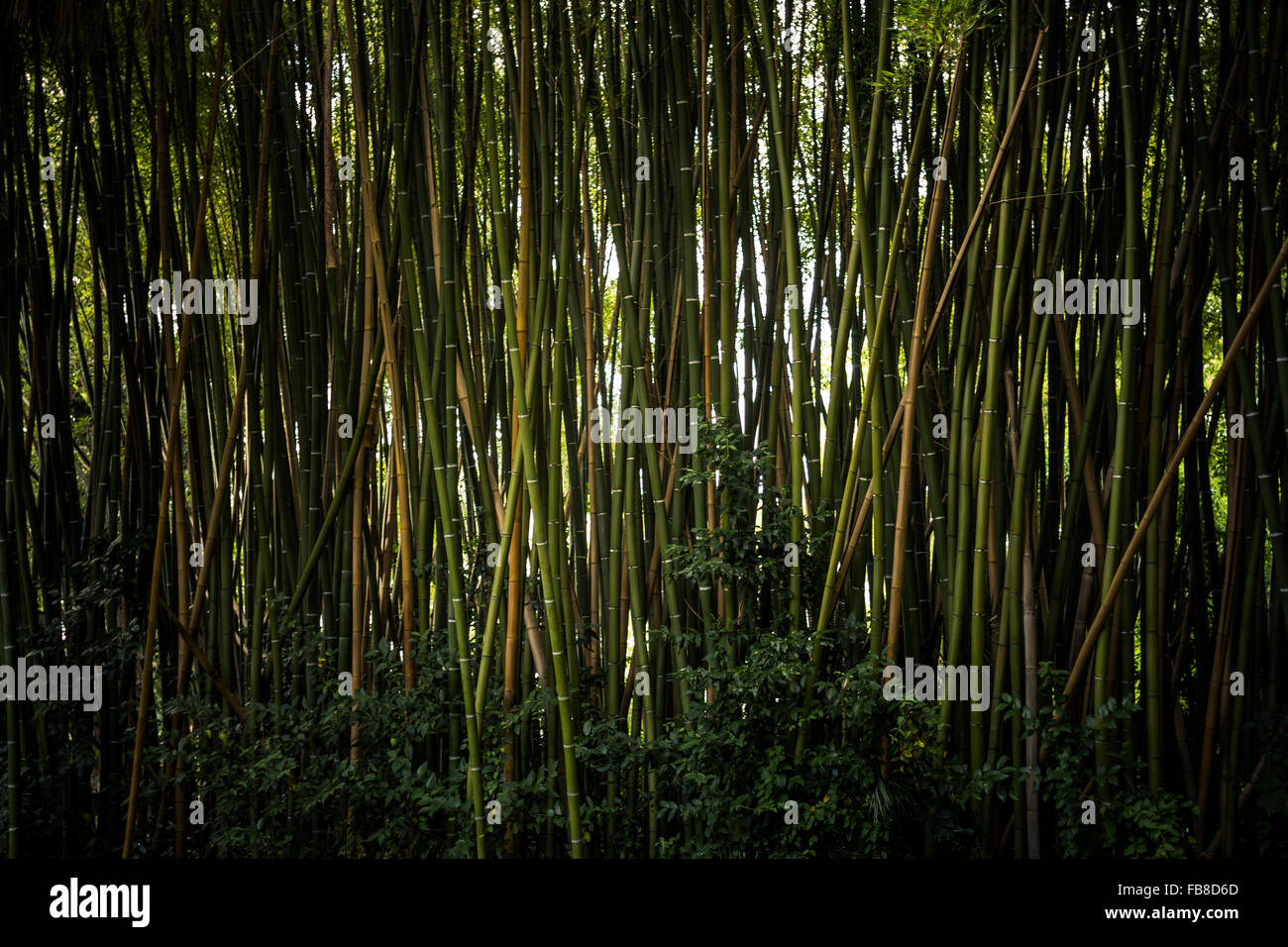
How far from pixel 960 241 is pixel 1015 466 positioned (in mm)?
613

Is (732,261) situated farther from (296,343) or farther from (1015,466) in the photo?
(296,343)

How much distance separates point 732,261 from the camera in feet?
7.18

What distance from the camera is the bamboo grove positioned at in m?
2.01

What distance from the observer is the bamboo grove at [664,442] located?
6.59ft

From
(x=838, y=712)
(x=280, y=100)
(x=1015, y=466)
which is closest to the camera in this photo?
(x=838, y=712)

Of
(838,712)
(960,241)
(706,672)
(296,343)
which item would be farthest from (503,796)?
(960,241)

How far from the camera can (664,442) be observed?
2320mm

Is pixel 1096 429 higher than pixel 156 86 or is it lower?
lower

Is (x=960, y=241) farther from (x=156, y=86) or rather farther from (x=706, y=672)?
(x=156, y=86)

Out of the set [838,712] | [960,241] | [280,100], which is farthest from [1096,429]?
[280,100]

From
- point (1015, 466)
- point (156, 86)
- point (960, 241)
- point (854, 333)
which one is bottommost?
point (1015, 466)

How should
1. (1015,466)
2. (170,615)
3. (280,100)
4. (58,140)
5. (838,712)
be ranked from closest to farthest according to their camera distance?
1. (838,712)
2. (1015,466)
3. (170,615)
4. (280,100)
5. (58,140)

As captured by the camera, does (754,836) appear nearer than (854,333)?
Yes

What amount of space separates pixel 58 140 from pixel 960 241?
2694 mm
